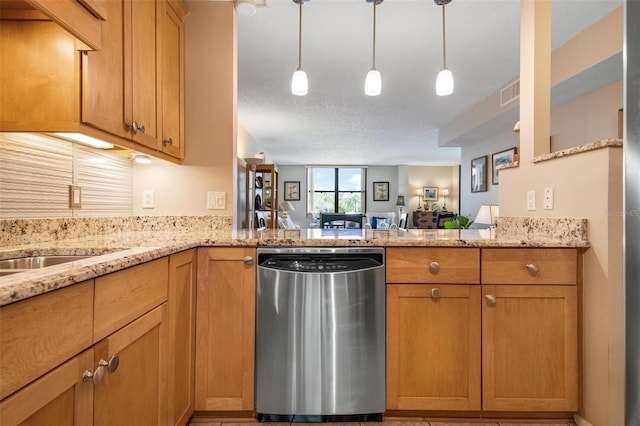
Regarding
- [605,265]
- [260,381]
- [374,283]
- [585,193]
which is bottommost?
[260,381]

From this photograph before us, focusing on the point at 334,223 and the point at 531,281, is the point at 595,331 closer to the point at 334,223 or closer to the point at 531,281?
the point at 531,281

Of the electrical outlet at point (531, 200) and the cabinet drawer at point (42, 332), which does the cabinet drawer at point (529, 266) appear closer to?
the electrical outlet at point (531, 200)

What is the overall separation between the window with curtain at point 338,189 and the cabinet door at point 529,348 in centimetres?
989

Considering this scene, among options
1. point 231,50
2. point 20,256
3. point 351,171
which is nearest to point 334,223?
point 351,171

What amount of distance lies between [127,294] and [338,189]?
34.8ft

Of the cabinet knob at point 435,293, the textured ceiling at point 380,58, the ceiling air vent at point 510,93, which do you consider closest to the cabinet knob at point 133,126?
the textured ceiling at point 380,58


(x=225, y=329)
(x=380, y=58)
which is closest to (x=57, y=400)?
(x=225, y=329)

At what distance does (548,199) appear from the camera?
1.71 metres

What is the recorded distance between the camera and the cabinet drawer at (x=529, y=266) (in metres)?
1.54

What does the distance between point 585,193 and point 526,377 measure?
87 cm

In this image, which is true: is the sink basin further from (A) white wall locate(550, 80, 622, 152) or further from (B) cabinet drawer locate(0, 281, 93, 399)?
(A) white wall locate(550, 80, 622, 152)

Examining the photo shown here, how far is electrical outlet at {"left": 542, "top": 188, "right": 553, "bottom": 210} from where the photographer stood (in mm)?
1702

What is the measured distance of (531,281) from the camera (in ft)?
5.08

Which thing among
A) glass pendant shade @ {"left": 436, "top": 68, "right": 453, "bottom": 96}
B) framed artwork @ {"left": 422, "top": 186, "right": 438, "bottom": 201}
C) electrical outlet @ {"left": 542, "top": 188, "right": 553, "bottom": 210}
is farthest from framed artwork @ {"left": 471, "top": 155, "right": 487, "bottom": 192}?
framed artwork @ {"left": 422, "top": 186, "right": 438, "bottom": 201}
